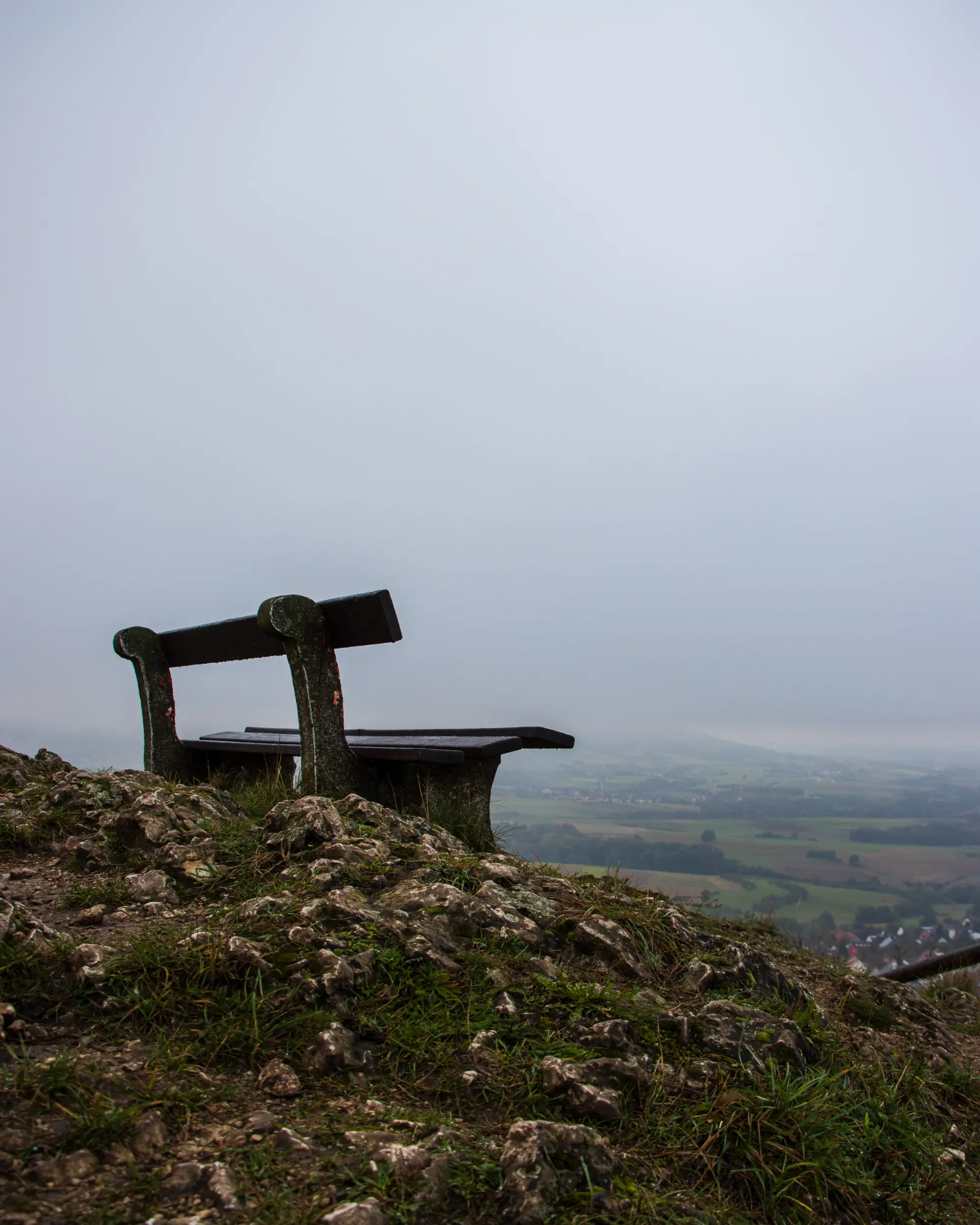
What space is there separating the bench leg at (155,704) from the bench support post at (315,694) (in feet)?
8.62

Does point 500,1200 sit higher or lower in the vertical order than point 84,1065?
lower

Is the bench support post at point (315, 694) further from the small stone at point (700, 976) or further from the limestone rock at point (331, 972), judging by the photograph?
the small stone at point (700, 976)

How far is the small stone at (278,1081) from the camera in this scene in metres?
2.18

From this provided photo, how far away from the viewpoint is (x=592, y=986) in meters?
2.81

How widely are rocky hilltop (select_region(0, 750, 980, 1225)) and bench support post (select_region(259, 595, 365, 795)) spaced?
1540 millimetres

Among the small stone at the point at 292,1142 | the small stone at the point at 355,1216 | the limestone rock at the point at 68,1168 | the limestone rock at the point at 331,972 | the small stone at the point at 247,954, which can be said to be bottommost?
the small stone at the point at 292,1142

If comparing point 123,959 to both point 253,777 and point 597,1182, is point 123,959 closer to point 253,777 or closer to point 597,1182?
point 597,1182

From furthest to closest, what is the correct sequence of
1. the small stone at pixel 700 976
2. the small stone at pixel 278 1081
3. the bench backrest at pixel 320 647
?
1. the bench backrest at pixel 320 647
2. the small stone at pixel 700 976
3. the small stone at pixel 278 1081

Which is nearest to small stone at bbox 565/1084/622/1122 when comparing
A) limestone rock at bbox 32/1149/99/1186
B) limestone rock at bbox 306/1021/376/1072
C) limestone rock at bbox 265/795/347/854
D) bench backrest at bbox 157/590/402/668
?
limestone rock at bbox 306/1021/376/1072

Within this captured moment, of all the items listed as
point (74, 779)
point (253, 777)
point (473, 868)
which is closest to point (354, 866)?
point (473, 868)

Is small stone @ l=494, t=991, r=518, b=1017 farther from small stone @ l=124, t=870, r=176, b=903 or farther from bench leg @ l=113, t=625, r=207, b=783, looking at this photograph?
bench leg @ l=113, t=625, r=207, b=783

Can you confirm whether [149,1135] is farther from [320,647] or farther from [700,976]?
[320,647]

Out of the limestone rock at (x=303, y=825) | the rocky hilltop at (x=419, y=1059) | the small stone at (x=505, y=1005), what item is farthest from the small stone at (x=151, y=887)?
the small stone at (x=505, y=1005)

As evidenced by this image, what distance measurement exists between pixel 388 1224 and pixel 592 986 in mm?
1268
